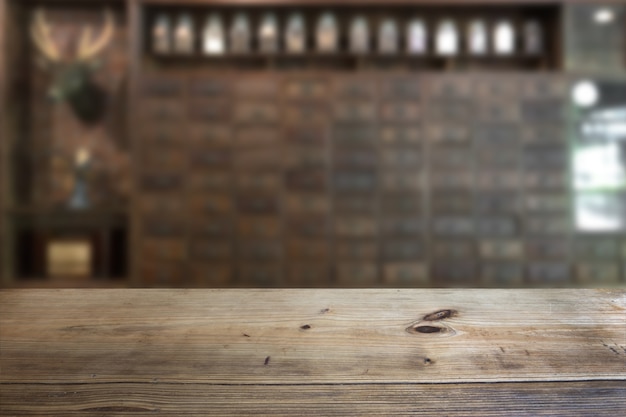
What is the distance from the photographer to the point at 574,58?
273cm

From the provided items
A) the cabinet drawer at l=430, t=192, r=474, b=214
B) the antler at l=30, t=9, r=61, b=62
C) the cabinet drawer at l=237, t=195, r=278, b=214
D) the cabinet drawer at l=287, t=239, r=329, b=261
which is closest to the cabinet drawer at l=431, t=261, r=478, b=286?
the cabinet drawer at l=430, t=192, r=474, b=214

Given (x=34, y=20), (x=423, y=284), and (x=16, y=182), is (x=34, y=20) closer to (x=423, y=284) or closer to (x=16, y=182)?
(x=16, y=182)

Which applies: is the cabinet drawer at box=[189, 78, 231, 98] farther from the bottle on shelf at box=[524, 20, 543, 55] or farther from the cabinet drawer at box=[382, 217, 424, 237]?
the bottle on shelf at box=[524, 20, 543, 55]

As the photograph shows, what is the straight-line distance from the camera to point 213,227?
2652 mm

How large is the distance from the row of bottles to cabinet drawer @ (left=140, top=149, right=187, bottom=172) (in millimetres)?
733

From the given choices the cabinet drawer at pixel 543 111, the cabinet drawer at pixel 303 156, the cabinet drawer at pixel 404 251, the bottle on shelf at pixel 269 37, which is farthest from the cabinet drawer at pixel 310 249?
the cabinet drawer at pixel 543 111

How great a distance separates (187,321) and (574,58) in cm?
318

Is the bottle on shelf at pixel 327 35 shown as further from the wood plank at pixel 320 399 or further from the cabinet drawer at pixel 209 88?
the wood plank at pixel 320 399

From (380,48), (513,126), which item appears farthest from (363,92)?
(513,126)

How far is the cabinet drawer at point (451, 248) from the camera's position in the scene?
8.70 ft

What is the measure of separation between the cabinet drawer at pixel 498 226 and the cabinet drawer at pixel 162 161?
197 cm

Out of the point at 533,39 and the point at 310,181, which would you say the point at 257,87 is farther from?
the point at 533,39

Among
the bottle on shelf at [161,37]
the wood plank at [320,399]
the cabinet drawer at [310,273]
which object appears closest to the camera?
the wood plank at [320,399]

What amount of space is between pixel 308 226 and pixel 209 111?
3.23 feet
